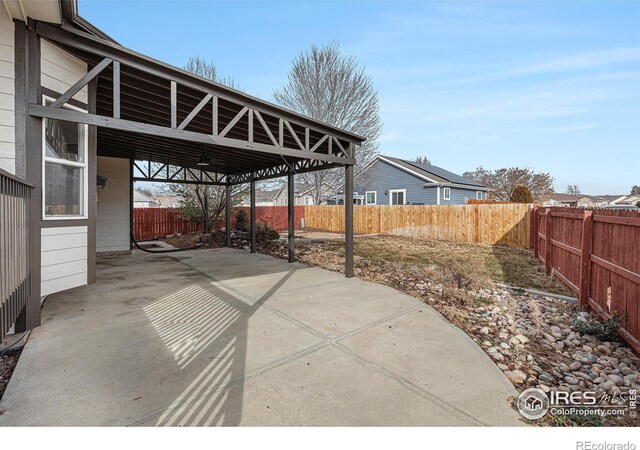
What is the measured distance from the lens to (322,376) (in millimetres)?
2389

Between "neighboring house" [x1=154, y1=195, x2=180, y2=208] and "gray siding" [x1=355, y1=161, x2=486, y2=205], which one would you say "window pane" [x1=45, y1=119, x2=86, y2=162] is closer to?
"neighboring house" [x1=154, y1=195, x2=180, y2=208]

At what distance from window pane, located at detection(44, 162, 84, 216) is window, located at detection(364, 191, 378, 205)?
1812cm

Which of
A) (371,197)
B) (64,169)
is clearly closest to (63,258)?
(64,169)

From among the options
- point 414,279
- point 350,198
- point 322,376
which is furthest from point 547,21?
point 322,376

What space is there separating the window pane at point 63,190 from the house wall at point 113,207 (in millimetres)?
5671

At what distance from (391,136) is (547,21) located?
46.2ft

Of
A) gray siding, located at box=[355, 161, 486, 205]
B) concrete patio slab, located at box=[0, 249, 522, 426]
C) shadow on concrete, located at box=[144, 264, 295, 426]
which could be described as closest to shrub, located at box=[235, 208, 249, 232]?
A: shadow on concrete, located at box=[144, 264, 295, 426]

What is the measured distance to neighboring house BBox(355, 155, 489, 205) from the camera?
17.8 m

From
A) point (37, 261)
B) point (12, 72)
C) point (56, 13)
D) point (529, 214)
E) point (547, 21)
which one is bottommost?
point (37, 261)

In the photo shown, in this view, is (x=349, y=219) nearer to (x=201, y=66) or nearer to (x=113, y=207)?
(x=113, y=207)

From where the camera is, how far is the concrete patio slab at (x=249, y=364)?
194 centimetres

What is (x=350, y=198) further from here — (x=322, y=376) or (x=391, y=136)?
(x=391, y=136)

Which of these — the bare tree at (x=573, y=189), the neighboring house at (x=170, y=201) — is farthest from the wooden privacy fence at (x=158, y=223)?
the bare tree at (x=573, y=189)

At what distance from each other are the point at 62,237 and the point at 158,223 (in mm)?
10896
